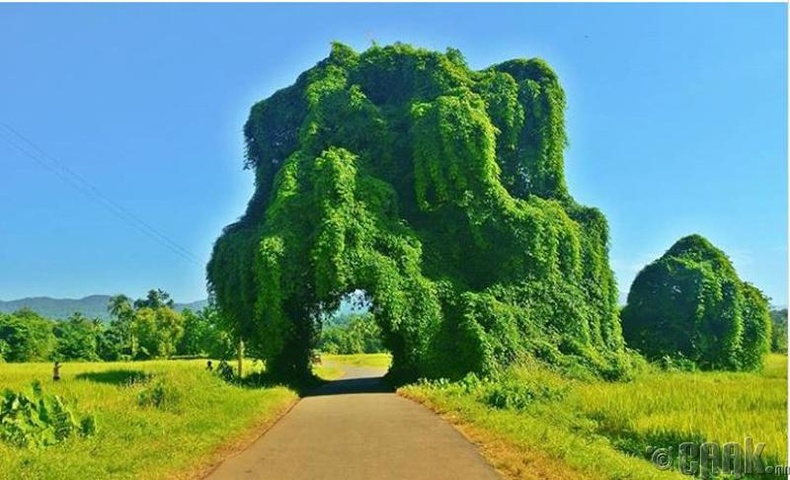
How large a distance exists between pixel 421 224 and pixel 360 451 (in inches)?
680

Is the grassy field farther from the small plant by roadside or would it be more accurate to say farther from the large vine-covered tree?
the small plant by roadside

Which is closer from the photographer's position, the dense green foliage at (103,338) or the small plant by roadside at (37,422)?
the small plant by roadside at (37,422)

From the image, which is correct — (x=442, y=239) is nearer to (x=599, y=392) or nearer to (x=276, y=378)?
(x=276, y=378)

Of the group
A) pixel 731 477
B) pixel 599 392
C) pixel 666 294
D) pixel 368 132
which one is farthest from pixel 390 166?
pixel 731 477

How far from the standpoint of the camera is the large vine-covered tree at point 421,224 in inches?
938

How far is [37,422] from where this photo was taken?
1167cm

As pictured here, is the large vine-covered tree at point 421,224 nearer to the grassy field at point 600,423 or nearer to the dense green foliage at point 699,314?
the grassy field at point 600,423

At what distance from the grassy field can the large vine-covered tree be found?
4.90 meters

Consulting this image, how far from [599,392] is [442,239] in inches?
406

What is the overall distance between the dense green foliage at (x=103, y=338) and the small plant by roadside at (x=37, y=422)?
55087 millimetres

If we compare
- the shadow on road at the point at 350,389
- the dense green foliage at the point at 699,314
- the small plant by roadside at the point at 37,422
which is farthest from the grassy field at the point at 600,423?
the dense green foliage at the point at 699,314

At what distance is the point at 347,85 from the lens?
28.4 m

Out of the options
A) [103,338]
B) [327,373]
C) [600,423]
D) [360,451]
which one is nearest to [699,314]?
[327,373]

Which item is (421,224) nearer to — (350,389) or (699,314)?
(350,389)
